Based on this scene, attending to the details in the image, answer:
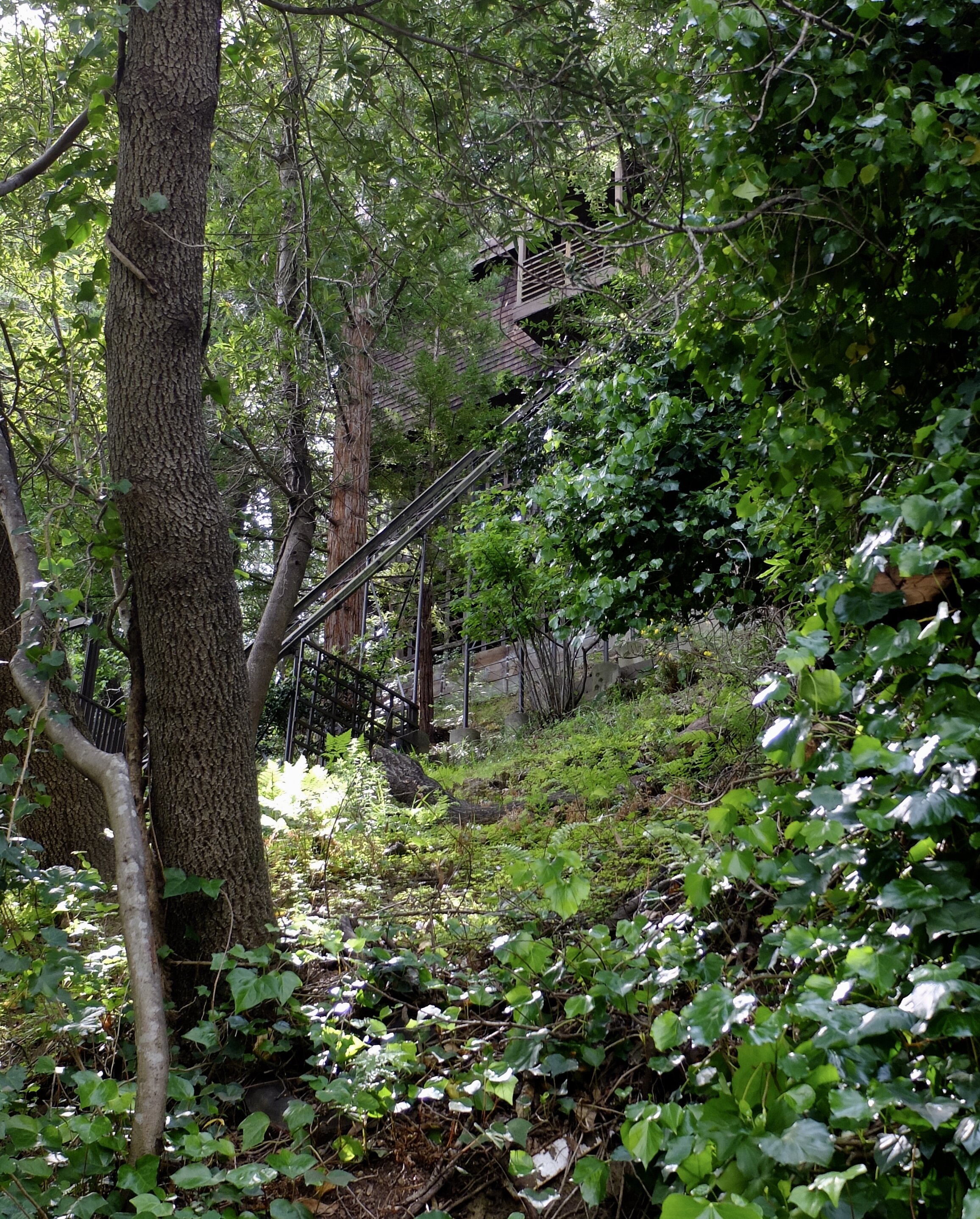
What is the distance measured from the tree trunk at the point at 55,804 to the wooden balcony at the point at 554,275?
2.57 metres

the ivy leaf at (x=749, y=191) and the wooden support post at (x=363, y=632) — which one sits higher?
the ivy leaf at (x=749, y=191)

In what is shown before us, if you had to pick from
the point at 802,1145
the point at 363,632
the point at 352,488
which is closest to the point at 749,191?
the point at 802,1145

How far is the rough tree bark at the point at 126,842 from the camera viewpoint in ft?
7.49

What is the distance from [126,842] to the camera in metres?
2.69

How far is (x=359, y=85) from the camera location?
13.9 ft

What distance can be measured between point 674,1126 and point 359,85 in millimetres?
4312

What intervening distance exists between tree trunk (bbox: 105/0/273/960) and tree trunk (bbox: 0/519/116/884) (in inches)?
50.2

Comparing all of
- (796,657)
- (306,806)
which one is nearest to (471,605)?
(306,806)

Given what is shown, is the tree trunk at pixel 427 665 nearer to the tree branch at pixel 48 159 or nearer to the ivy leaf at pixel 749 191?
the tree branch at pixel 48 159

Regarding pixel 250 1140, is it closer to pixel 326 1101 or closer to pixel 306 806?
pixel 326 1101

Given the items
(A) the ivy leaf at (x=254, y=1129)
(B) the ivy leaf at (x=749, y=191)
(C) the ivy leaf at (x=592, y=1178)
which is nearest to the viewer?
(C) the ivy leaf at (x=592, y=1178)

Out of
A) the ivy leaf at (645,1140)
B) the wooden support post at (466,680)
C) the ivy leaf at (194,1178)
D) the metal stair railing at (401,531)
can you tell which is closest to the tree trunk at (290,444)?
the metal stair railing at (401,531)

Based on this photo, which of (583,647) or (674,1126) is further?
(583,647)

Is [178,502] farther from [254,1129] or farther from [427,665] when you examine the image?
[427,665]
